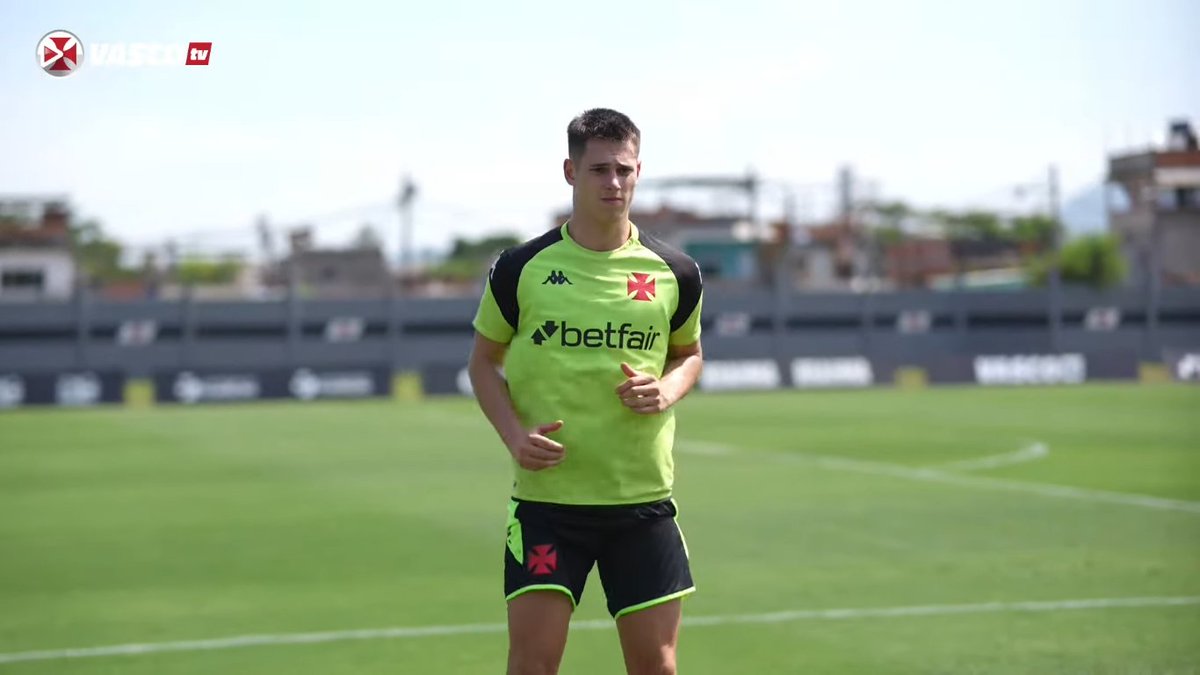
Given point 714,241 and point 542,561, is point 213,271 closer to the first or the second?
point 714,241

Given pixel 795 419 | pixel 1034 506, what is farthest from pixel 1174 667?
pixel 795 419

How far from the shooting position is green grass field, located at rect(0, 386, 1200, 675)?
9320 mm

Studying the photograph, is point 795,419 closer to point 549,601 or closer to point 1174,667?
point 1174,667

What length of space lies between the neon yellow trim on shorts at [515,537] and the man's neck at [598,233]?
0.94 m

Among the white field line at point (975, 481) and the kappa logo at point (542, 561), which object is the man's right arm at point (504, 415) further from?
the white field line at point (975, 481)

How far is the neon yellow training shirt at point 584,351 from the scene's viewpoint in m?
5.73

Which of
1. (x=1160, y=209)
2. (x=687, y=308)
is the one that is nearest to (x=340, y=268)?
(x=1160, y=209)

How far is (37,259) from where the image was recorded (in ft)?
216

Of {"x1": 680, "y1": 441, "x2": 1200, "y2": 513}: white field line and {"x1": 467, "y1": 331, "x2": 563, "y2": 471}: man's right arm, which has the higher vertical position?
{"x1": 467, "y1": 331, "x2": 563, "y2": 471}: man's right arm

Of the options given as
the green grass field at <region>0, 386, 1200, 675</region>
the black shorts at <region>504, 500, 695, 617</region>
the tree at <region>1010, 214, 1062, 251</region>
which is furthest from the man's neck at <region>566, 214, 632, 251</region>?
the tree at <region>1010, 214, 1062, 251</region>

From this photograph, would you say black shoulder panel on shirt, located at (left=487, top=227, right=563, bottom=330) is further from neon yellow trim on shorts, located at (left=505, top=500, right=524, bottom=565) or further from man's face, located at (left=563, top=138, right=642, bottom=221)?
neon yellow trim on shorts, located at (left=505, top=500, right=524, bottom=565)

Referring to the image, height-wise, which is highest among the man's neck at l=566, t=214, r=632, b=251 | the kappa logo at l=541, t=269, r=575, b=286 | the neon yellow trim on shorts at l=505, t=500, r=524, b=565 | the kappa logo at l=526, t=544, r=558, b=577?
the man's neck at l=566, t=214, r=632, b=251

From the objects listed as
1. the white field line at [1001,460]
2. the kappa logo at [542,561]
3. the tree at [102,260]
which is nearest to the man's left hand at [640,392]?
the kappa logo at [542,561]

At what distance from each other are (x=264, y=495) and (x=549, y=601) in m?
13.5
